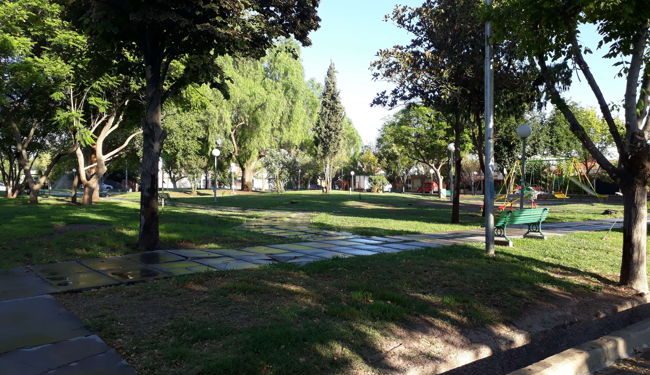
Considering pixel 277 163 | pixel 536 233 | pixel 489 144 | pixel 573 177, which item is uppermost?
pixel 277 163

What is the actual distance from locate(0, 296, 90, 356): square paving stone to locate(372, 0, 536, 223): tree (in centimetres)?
1263

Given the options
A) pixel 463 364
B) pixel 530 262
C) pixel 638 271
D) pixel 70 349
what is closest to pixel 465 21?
pixel 530 262

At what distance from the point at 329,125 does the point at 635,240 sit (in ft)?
169

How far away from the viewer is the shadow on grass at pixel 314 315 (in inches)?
160

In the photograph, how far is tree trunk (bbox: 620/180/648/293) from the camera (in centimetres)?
702

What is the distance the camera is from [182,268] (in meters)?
7.59

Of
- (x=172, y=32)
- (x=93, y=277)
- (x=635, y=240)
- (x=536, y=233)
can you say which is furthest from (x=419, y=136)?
(x=93, y=277)

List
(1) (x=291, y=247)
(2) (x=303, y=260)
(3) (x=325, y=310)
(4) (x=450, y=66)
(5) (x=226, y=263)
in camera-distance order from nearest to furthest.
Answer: (3) (x=325, y=310) → (5) (x=226, y=263) → (2) (x=303, y=260) → (1) (x=291, y=247) → (4) (x=450, y=66)

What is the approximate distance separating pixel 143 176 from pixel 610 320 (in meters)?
7.95

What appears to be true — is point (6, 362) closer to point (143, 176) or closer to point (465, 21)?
point (143, 176)

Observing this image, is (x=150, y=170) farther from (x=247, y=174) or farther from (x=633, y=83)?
(x=247, y=174)

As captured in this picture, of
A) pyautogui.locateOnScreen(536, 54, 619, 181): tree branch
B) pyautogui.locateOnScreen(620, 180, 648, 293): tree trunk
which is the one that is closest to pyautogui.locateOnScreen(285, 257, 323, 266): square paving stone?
pyautogui.locateOnScreen(536, 54, 619, 181): tree branch

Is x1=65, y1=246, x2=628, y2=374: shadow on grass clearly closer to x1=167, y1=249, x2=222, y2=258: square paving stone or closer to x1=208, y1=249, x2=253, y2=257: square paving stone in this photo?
x1=208, y1=249, x2=253, y2=257: square paving stone

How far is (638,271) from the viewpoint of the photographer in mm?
7055
